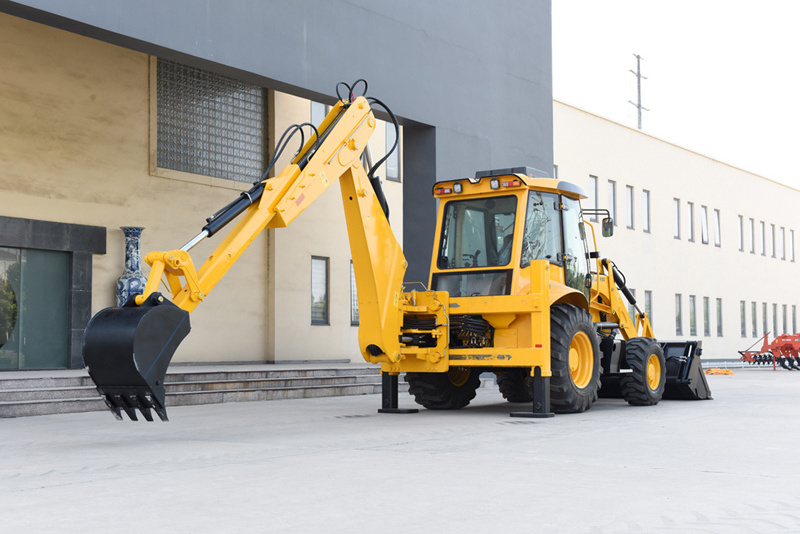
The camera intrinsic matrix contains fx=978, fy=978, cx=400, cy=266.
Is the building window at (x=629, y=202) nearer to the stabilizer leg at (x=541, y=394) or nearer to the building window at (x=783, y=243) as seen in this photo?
the building window at (x=783, y=243)

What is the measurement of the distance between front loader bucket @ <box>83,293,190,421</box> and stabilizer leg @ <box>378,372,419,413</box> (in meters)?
4.60

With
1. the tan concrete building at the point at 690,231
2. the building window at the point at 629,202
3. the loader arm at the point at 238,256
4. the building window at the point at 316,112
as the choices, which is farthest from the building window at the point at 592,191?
the loader arm at the point at 238,256

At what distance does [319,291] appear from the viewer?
72.9 ft

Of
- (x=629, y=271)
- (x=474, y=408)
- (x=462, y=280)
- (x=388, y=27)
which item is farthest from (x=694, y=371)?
(x=629, y=271)

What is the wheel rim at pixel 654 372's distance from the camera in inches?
543

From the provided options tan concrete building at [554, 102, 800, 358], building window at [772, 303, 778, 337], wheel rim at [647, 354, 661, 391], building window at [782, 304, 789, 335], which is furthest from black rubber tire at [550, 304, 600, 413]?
building window at [782, 304, 789, 335]

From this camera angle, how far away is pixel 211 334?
19.6m

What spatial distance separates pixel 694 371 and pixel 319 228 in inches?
395

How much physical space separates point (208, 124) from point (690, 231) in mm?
24269

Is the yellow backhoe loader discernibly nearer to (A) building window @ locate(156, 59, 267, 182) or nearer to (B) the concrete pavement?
(B) the concrete pavement

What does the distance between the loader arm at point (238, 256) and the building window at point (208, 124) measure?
861 centimetres

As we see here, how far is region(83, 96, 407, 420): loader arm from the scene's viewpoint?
7922 millimetres

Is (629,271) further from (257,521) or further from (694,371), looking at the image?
(257,521)

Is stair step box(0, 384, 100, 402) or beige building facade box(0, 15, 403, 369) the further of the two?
beige building facade box(0, 15, 403, 369)
